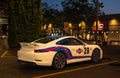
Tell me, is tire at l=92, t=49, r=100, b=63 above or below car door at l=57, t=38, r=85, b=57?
below

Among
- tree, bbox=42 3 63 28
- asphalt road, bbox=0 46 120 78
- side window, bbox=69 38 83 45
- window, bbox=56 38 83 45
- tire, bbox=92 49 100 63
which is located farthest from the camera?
tree, bbox=42 3 63 28

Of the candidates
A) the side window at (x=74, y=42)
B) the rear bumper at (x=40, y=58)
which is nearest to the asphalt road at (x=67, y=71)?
the rear bumper at (x=40, y=58)

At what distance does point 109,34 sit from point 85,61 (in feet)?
84.3

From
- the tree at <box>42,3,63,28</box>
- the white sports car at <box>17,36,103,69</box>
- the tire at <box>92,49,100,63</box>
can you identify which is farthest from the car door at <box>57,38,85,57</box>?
the tree at <box>42,3,63,28</box>

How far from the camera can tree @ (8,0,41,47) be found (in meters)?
26.4

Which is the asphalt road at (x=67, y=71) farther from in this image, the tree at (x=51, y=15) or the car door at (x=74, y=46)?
the tree at (x=51, y=15)

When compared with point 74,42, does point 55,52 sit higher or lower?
lower

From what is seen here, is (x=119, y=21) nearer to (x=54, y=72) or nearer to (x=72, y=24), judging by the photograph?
(x=72, y=24)

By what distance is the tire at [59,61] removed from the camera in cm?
1317

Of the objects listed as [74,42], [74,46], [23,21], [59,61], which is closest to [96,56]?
[74,42]

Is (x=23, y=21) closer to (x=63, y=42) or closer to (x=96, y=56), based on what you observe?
(x=96, y=56)

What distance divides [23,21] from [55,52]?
1375 centimetres

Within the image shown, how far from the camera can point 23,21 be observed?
86.9 feet

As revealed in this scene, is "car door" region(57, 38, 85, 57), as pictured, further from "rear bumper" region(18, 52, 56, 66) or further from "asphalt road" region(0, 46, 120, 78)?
"rear bumper" region(18, 52, 56, 66)
